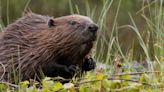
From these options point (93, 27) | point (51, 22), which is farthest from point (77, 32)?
point (51, 22)

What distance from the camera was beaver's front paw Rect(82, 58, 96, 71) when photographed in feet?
15.5

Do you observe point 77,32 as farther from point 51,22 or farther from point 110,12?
point 110,12

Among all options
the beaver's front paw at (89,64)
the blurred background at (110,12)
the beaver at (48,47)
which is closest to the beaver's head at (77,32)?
the beaver at (48,47)

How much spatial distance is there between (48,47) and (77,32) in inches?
10.4

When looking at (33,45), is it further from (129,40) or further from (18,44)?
(129,40)

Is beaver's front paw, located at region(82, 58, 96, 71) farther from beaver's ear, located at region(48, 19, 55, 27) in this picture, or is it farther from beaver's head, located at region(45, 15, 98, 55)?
beaver's ear, located at region(48, 19, 55, 27)

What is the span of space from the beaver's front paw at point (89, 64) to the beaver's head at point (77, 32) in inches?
8.0

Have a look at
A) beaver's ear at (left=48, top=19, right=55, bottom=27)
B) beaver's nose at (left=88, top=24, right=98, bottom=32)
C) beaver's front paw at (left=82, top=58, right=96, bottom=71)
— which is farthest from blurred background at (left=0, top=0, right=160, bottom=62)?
beaver's nose at (left=88, top=24, right=98, bottom=32)

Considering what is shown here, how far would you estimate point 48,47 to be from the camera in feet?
15.1

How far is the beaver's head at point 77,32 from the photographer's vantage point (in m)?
4.41

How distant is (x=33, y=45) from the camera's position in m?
4.73

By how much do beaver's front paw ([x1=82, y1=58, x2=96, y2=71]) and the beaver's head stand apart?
204 mm

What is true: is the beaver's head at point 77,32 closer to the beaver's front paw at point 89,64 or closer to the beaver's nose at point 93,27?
the beaver's nose at point 93,27

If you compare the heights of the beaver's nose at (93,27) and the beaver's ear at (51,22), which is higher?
the beaver's ear at (51,22)
